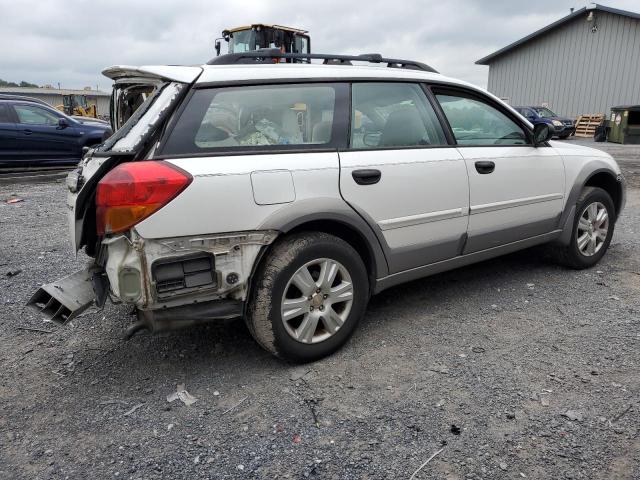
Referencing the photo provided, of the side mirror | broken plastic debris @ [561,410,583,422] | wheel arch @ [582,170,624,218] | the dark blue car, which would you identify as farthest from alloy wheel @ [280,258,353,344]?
the dark blue car

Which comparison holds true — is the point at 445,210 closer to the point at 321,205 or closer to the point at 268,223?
the point at 321,205

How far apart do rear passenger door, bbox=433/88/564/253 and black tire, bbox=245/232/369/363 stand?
116 centimetres

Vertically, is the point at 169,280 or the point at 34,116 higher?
the point at 34,116

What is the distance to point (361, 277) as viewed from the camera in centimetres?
315

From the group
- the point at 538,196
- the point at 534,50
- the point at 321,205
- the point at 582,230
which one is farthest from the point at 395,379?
the point at 534,50

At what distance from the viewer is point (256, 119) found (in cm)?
291

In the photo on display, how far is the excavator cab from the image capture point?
14070 mm

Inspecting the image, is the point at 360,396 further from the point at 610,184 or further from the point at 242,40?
the point at 242,40

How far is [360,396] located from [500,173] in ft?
6.58

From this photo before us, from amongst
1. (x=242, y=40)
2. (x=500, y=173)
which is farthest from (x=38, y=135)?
(x=500, y=173)

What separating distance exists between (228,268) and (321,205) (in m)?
0.62

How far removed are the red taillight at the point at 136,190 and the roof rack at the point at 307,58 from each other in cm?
95

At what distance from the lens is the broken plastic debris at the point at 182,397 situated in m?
2.74

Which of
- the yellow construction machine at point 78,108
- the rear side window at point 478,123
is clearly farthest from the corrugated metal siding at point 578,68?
the rear side window at point 478,123
